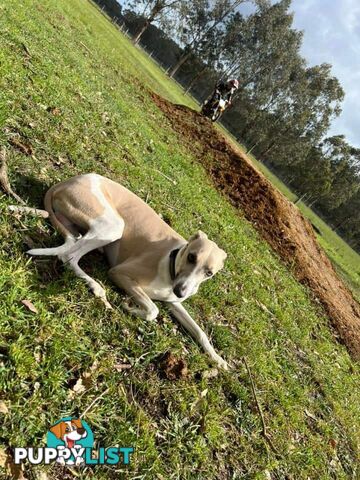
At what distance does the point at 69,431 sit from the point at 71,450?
13 centimetres

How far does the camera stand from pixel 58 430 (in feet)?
8.85

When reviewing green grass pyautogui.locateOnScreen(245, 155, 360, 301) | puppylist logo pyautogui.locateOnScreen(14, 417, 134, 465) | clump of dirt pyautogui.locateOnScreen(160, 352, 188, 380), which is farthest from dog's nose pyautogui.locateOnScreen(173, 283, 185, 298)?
green grass pyautogui.locateOnScreen(245, 155, 360, 301)

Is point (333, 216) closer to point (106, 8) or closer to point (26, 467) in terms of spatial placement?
point (106, 8)

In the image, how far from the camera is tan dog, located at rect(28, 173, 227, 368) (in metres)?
4.11

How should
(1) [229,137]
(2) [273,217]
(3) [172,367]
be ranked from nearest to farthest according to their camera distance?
(3) [172,367] < (2) [273,217] < (1) [229,137]

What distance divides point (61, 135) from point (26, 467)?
4853mm

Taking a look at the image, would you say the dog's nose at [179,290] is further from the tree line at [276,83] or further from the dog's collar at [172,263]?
the tree line at [276,83]

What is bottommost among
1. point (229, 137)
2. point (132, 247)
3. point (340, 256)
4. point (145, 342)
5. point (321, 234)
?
point (145, 342)

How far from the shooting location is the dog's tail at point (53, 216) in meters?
4.21

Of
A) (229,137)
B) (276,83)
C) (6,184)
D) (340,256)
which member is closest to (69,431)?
(6,184)

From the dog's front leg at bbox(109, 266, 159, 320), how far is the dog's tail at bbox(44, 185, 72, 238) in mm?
666

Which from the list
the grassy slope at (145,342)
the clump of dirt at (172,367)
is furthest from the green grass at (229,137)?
the clump of dirt at (172,367)

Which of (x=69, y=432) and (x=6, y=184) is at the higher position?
(x=6, y=184)

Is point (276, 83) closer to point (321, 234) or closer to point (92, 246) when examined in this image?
point (321, 234)
